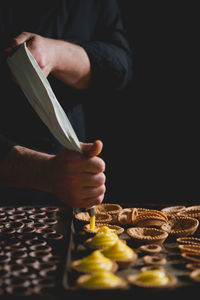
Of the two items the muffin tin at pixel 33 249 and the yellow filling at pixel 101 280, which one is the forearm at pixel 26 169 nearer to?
the muffin tin at pixel 33 249

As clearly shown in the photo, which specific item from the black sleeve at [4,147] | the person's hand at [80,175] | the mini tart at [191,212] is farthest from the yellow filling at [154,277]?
the black sleeve at [4,147]

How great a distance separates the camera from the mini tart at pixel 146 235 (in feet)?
3.64

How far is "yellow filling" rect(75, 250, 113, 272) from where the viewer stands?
2.98ft

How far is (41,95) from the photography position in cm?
116

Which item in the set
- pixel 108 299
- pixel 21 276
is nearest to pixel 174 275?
pixel 108 299

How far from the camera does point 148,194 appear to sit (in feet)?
8.39

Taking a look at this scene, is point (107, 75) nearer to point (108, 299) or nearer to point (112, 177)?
point (112, 177)

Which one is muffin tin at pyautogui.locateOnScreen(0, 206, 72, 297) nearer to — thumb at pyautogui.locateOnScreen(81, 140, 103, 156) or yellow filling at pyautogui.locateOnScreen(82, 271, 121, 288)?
yellow filling at pyautogui.locateOnScreen(82, 271, 121, 288)

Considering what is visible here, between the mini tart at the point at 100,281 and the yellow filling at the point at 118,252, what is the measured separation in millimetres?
114

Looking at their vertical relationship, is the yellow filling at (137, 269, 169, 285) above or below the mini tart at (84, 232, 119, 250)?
above

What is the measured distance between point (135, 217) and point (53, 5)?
1.03 metres

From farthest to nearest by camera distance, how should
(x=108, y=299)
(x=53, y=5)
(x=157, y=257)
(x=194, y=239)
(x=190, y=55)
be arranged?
(x=190, y=55) < (x=53, y=5) < (x=194, y=239) < (x=157, y=257) < (x=108, y=299)

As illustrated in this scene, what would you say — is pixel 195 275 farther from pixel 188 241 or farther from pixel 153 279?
pixel 188 241

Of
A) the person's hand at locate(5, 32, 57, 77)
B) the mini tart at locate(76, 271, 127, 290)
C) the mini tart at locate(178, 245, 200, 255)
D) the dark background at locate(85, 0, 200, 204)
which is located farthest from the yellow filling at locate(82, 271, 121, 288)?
the dark background at locate(85, 0, 200, 204)
